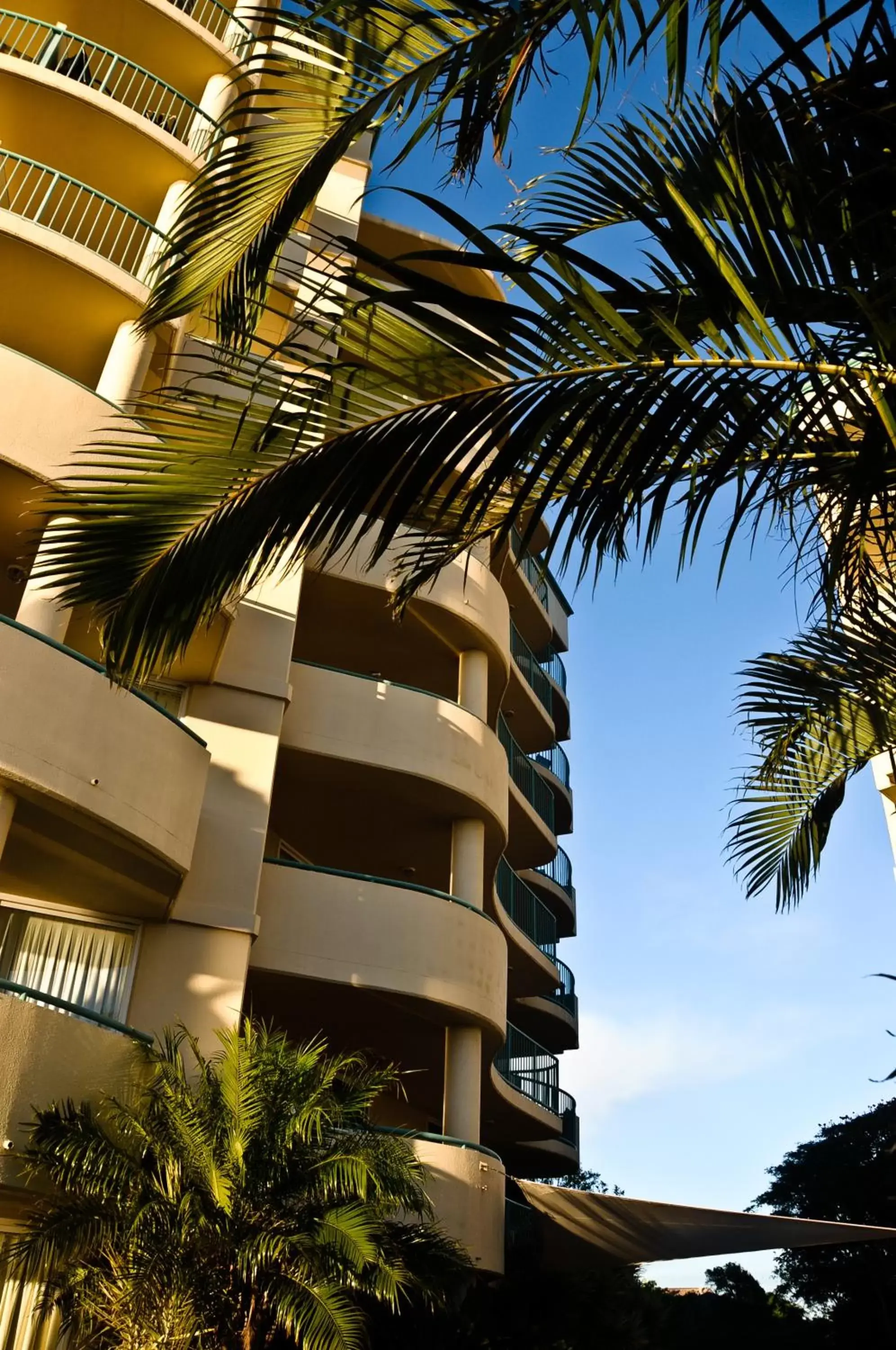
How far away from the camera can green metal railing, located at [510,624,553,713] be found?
2256 cm

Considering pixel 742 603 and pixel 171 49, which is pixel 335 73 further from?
pixel 171 49

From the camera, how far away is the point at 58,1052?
890 cm

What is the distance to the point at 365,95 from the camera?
15.3 feet

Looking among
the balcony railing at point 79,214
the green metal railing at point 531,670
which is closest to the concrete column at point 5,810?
the balcony railing at point 79,214

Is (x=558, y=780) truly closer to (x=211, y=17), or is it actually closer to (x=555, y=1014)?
(x=555, y=1014)

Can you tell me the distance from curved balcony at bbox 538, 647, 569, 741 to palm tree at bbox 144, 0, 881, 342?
72.5 ft

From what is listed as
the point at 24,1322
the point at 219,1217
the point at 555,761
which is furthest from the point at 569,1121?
the point at 219,1217

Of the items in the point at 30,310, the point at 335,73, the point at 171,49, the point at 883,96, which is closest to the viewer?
the point at 883,96

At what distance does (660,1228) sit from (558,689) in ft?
48.5

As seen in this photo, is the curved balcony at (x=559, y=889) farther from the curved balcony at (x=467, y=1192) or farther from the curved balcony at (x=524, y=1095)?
the curved balcony at (x=467, y=1192)

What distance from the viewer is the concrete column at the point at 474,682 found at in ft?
53.5

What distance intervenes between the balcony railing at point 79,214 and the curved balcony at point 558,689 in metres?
14.7

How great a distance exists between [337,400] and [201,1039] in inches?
349

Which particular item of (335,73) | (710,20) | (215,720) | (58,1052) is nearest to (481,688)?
(215,720)
